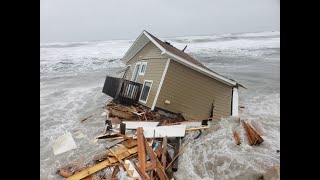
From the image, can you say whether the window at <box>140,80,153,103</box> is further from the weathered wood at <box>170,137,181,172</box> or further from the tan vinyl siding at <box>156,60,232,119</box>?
the weathered wood at <box>170,137,181,172</box>

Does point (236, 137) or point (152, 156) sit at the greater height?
point (236, 137)

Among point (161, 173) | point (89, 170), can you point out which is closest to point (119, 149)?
point (89, 170)

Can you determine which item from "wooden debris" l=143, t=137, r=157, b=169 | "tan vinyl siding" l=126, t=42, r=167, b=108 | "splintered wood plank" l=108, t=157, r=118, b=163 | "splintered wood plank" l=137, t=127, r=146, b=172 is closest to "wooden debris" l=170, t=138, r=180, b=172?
"wooden debris" l=143, t=137, r=157, b=169

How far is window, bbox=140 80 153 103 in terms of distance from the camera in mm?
12999

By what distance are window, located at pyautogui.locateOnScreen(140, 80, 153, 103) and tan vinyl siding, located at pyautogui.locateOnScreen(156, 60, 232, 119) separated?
1107 millimetres

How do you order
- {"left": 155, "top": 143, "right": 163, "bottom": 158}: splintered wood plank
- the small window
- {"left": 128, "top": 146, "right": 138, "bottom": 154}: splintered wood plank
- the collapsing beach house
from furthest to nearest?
the small window < the collapsing beach house < {"left": 128, "top": 146, "right": 138, "bottom": 154}: splintered wood plank < {"left": 155, "top": 143, "right": 163, "bottom": 158}: splintered wood plank

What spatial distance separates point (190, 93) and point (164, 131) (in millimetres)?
2893

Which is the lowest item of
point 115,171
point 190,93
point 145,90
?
point 115,171

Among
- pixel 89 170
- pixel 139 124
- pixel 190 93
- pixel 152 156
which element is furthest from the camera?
pixel 190 93

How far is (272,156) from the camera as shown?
952cm

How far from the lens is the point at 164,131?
10.5 meters

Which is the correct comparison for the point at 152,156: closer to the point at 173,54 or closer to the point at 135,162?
the point at 135,162
